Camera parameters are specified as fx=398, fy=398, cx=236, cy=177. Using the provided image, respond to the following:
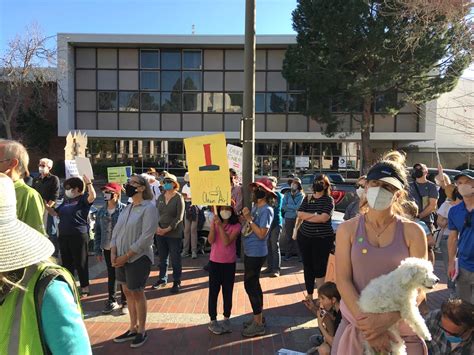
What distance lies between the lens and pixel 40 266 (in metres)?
1.39

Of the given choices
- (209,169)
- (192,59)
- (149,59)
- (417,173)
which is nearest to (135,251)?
(209,169)

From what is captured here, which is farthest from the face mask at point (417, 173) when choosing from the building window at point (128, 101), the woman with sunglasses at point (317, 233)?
the building window at point (128, 101)

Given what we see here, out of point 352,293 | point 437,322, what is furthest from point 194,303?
point 352,293

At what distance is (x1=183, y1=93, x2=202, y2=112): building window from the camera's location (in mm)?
28477

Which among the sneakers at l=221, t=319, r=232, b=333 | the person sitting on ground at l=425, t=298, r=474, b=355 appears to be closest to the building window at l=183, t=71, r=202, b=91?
the sneakers at l=221, t=319, r=232, b=333

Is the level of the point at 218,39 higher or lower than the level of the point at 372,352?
higher

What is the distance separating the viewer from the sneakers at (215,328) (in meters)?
4.56

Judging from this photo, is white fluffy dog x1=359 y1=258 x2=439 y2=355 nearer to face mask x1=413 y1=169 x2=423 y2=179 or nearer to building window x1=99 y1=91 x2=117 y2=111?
face mask x1=413 y1=169 x2=423 y2=179

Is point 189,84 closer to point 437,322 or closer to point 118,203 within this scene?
point 118,203

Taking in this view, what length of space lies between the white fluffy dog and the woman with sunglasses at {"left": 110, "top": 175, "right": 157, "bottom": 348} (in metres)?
2.91

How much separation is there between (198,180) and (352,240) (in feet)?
8.88

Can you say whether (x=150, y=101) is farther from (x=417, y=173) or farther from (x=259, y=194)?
(x=259, y=194)

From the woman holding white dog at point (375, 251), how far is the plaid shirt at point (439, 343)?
1012 mm

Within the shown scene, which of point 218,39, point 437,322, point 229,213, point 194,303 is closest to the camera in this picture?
point 437,322
